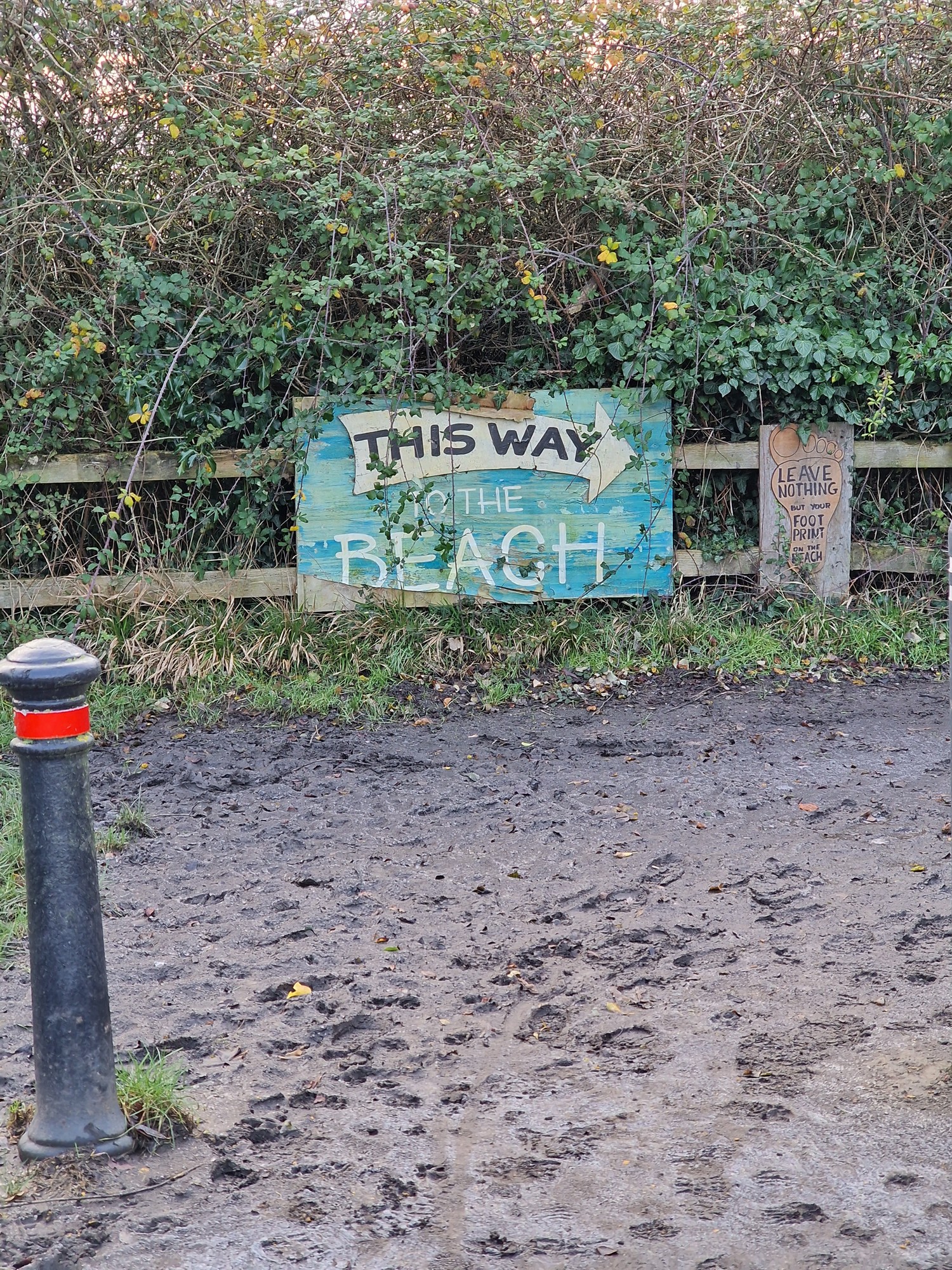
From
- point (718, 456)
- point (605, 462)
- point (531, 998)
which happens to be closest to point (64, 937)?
point (531, 998)

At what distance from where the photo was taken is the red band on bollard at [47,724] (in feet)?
8.13

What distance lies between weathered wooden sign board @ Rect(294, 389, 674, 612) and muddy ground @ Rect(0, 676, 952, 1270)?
48.4 inches

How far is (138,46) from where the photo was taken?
6.18 metres

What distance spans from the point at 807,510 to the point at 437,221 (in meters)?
2.77

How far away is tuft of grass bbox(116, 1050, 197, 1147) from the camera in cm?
261

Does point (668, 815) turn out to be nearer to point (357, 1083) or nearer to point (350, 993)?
point (350, 993)

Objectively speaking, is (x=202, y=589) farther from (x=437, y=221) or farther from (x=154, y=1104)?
(x=154, y=1104)

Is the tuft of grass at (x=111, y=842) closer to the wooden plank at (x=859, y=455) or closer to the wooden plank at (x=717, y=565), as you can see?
the wooden plank at (x=717, y=565)

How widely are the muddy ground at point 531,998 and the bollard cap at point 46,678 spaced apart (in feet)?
3.40

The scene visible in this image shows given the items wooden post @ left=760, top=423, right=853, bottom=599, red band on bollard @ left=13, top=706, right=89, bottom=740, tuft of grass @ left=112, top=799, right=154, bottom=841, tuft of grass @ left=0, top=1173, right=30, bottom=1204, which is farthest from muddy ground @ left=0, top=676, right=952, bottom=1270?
wooden post @ left=760, top=423, right=853, bottom=599

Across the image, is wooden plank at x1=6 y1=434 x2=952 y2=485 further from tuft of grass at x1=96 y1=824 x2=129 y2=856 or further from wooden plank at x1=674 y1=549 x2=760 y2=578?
tuft of grass at x1=96 y1=824 x2=129 y2=856

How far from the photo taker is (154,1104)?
2660 mm

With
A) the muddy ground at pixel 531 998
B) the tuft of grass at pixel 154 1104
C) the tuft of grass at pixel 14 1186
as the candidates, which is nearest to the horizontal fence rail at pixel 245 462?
the muddy ground at pixel 531 998

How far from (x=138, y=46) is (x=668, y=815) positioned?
16.3 feet
